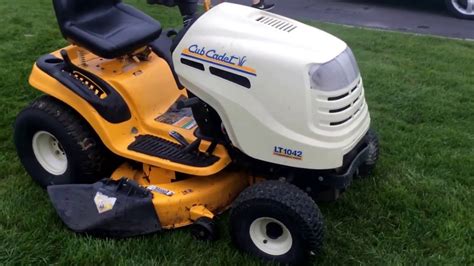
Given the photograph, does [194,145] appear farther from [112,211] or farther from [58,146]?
[58,146]

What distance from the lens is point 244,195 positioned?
269 centimetres

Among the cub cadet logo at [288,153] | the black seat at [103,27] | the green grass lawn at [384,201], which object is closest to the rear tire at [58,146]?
the green grass lawn at [384,201]

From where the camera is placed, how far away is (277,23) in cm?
280

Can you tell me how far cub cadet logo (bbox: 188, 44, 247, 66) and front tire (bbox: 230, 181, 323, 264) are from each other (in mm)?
578

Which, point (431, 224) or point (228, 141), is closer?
point (228, 141)

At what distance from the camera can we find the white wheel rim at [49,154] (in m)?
3.35

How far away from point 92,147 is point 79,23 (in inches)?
27.2

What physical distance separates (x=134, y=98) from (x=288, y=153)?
39.1 inches

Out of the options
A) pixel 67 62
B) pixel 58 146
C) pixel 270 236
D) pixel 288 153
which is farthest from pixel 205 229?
pixel 67 62

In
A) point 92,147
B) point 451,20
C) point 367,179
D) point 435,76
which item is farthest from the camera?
point 451,20

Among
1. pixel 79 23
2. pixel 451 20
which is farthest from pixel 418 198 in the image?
pixel 451 20

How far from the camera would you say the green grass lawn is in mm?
2805

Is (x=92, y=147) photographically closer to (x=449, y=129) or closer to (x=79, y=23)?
(x=79, y=23)

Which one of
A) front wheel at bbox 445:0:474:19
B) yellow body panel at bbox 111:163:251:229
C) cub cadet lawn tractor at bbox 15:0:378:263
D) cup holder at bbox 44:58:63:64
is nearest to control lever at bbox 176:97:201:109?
cub cadet lawn tractor at bbox 15:0:378:263
